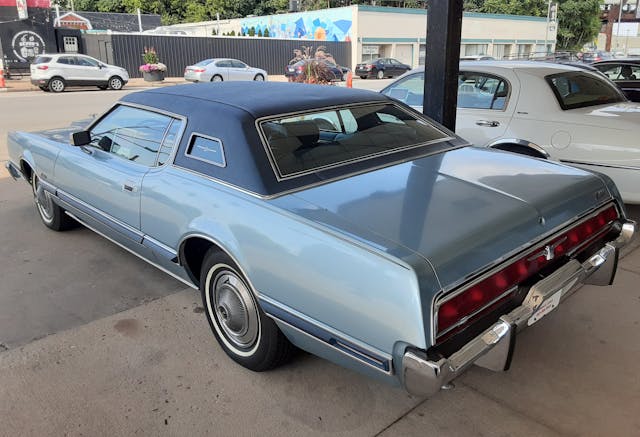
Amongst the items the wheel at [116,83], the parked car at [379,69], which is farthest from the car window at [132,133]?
the parked car at [379,69]

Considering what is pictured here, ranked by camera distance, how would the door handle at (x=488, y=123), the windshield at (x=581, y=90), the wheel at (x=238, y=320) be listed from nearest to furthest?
the wheel at (x=238, y=320) → the windshield at (x=581, y=90) → the door handle at (x=488, y=123)

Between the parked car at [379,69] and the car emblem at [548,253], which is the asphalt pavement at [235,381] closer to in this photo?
the car emblem at [548,253]

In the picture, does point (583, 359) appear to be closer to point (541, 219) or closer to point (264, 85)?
point (541, 219)

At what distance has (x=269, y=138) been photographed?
2850 millimetres

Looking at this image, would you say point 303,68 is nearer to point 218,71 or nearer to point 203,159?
point 218,71

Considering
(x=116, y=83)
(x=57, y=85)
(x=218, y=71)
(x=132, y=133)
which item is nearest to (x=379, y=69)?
(x=218, y=71)

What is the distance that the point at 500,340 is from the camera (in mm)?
2127

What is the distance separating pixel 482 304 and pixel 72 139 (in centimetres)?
321

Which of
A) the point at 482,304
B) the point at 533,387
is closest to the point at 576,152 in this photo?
the point at 533,387

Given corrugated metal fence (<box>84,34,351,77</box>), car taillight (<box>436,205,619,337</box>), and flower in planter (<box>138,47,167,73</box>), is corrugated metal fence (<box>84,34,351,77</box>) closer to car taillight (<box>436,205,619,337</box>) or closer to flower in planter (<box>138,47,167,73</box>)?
flower in planter (<box>138,47,167,73</box>)

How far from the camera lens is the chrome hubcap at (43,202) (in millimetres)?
4854

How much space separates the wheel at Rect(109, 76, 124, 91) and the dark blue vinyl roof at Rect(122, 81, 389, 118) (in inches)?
796

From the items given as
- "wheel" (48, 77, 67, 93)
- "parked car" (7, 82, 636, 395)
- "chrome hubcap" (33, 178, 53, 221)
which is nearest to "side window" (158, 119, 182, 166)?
"parked car" (7, 82, 636, 395)

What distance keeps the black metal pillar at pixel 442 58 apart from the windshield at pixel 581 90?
1.17m
